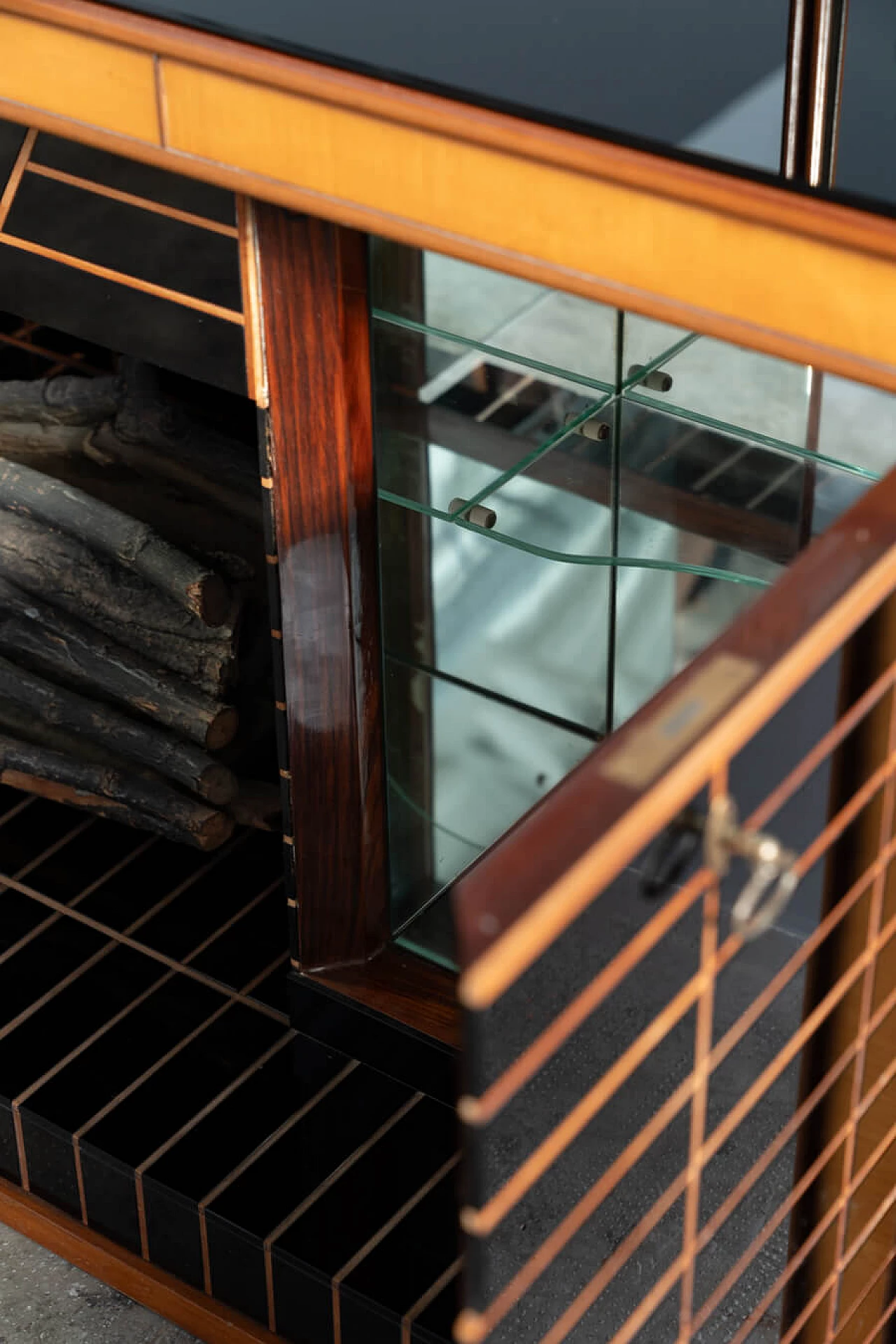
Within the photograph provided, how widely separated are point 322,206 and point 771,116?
14.4 inches

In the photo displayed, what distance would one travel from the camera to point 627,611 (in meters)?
2.09

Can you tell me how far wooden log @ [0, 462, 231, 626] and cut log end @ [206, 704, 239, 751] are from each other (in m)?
0.14

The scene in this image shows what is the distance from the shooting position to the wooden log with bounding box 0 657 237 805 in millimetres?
2533

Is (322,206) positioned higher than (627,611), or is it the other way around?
(322,206)

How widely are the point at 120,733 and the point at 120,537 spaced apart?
32cm

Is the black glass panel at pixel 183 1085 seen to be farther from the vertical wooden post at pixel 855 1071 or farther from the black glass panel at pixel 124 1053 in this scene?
the vertical wooden post at pixel 855 1071

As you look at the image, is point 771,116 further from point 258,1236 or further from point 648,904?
point 258,1236

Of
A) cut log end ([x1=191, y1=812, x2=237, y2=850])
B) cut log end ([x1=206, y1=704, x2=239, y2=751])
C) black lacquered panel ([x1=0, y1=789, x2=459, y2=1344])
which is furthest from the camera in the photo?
cut log end ([x1=191, y1=812, x2=237, y2=850])

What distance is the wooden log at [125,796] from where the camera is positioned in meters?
2.59

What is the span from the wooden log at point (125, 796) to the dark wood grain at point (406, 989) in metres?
0.39

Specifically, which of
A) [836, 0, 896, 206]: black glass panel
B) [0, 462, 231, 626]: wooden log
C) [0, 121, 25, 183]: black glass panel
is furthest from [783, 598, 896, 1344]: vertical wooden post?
[0, 462, 231, 626]: wooden log

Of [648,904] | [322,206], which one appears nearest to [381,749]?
[322,206]

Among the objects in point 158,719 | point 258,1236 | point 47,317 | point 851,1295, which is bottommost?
point 258,1236

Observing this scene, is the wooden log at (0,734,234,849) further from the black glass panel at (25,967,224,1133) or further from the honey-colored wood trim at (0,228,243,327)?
the honey-colored wood trim at (0,228,243,327)
